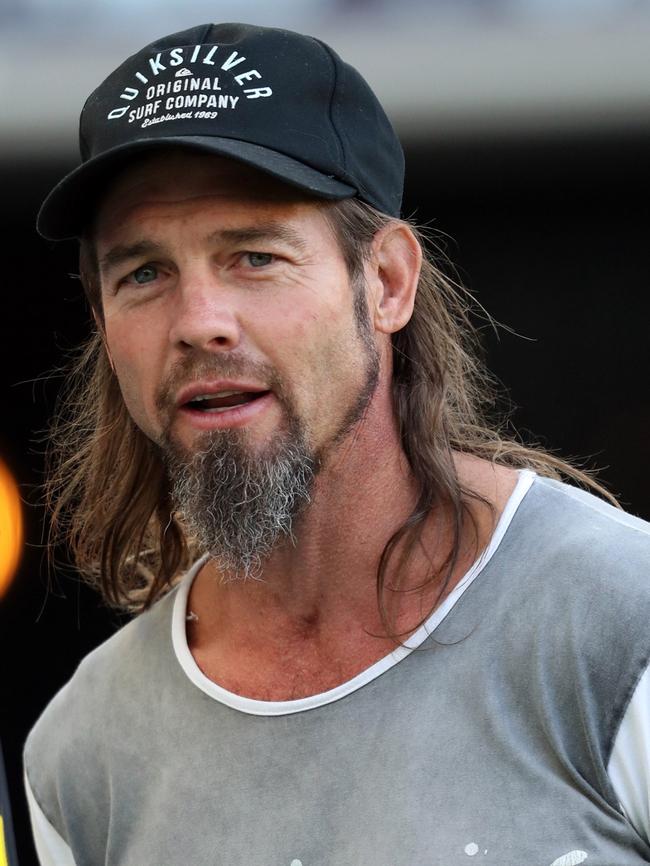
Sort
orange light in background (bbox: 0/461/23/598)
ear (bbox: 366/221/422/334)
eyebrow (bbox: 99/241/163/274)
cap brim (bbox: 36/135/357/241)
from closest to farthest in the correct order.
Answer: cap brim (bbox: 36/135/357/241)
eyebrow (bbox: 99/241/163/274)
ear (bbox: 366/221/422/334)
orange light in background (bbox: 0/461/23/598)

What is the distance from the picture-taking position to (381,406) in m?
2.24

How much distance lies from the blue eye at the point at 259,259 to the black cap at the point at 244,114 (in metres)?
0.11

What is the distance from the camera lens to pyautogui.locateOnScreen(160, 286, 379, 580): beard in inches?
82.0

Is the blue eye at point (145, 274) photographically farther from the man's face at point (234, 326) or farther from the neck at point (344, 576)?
the neck at point (344, 576)

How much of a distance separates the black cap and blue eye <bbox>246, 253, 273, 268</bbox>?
4.4 inches

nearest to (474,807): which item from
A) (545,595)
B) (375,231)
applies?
(545,595)

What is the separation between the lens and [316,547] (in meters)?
2.22

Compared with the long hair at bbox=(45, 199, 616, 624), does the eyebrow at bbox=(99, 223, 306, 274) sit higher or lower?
higher

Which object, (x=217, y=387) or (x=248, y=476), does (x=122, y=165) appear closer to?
(x=217, y=387)

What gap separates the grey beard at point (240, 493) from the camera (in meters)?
2.09

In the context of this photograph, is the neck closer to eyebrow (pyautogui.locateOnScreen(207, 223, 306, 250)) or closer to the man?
the man

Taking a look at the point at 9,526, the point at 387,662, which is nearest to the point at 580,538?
the point at 387,662

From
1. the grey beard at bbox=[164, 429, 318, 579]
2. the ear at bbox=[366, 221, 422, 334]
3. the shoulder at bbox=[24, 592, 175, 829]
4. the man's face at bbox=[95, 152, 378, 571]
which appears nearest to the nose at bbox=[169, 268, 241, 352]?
the man's face at bbox=[95, 152, 378, 571]

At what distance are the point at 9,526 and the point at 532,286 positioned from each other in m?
1.42
